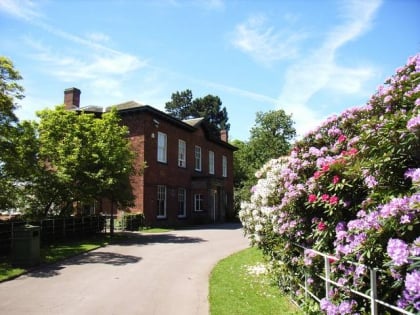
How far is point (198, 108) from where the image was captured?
2857 inches

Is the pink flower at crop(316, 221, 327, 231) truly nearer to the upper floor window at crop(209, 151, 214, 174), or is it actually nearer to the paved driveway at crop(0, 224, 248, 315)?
the paved driveway at crop(0, 224, 248, 315)

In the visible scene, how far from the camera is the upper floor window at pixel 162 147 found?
2519cm

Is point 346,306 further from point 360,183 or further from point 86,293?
point 86,293

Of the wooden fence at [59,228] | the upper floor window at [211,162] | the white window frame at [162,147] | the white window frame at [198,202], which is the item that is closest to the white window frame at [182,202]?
the white window frame at [198,202]

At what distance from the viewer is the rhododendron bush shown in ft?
11.1

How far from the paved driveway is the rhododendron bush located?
7.27ft

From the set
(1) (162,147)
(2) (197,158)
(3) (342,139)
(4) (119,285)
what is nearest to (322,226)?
(3) (342,139)

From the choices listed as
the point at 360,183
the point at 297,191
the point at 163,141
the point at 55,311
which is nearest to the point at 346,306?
the point at 360,183

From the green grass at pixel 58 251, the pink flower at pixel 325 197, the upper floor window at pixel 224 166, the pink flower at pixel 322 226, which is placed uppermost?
the upper floor window at pixel 224 166

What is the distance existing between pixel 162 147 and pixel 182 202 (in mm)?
4989

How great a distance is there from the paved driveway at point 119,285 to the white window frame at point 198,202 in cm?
1542

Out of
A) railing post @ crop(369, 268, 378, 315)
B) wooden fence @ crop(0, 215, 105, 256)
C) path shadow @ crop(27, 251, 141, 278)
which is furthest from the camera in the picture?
wooden fence @ crop(0, 215, 105, 256)

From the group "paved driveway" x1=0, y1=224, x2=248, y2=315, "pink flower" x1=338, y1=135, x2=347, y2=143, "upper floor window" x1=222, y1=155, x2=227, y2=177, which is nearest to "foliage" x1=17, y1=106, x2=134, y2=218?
"paved driveway" x1=0, y1=224, x2=248, y2=315

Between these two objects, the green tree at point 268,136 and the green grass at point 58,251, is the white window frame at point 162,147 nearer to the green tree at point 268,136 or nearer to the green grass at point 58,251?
the green grass at point 58,251
